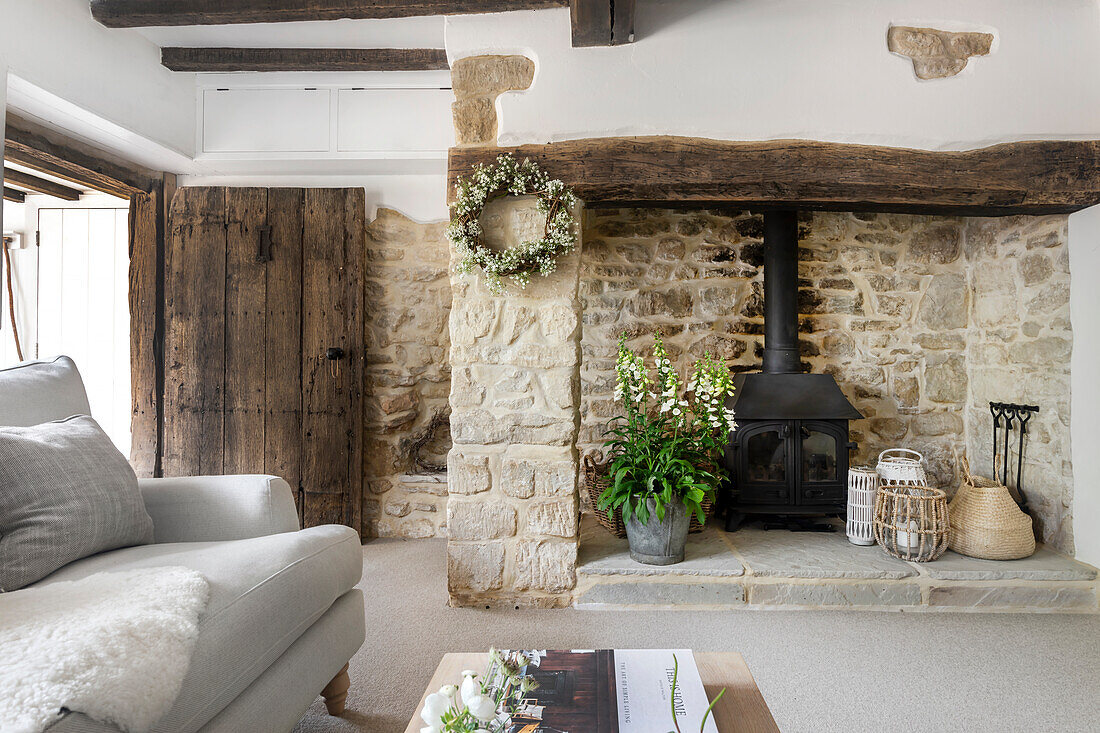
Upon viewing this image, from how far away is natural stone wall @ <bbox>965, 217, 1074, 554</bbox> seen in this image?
2729 mm

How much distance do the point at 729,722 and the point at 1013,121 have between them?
2541 mm

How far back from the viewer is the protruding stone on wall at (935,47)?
2447mm

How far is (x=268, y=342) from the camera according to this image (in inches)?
134

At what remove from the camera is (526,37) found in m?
2.47

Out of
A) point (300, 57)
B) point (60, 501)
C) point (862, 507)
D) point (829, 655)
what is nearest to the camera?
point (60, 501)

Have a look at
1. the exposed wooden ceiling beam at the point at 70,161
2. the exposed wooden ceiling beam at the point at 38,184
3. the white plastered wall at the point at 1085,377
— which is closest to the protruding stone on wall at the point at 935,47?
the white plastered wall at the point at 1085,377

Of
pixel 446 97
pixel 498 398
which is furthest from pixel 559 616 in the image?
pixel 446 97

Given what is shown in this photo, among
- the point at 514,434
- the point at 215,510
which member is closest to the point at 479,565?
the point at 514,434

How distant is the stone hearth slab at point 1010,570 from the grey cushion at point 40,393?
3088mm

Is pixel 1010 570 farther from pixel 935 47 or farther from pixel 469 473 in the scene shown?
pixel 469 473

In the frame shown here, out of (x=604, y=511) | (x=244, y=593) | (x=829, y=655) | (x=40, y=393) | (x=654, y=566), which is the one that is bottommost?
(x=829, y=655)

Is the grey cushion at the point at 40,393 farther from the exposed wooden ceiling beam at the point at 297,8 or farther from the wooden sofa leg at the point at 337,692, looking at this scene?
the exposed wooden ceiling beam at the point at 297,8

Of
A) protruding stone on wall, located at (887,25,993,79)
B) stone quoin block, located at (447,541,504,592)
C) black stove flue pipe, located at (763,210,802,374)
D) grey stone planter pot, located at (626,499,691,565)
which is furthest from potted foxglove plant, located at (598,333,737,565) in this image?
protruding stone on wall, located at (887,25,993,79)

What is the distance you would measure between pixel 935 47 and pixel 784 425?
5.40ft
